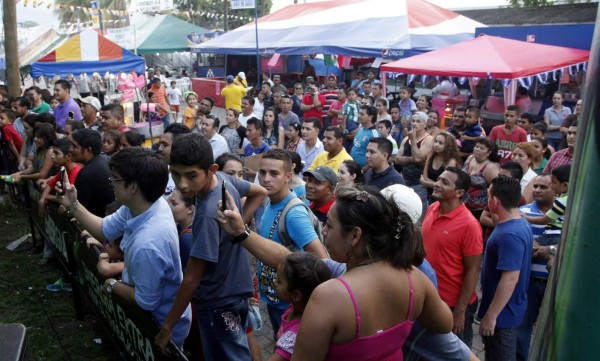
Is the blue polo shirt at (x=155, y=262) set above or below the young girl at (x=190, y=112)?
below

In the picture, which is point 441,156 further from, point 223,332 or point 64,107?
point 64,107

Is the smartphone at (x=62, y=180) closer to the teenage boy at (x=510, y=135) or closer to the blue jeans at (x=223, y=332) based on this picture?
the blue jeans at (x=223, y=332)

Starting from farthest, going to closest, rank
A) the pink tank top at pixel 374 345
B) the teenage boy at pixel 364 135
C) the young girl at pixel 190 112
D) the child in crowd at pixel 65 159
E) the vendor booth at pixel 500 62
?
the young girl at pixel 190 112
the vendor booth at pixel 500 62
the teenage boy at pixel 364 135
the child in crowd at pixel 65 159
the pink tank top at pixel 374 345

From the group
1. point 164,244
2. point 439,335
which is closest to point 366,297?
point 439,335

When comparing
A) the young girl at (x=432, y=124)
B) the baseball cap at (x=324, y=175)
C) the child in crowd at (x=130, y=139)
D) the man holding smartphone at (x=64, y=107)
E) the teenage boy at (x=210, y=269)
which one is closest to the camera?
the teenage boy at (x=210, y=269)

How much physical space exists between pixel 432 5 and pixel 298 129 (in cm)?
1469

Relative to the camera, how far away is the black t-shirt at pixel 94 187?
15.4 ft

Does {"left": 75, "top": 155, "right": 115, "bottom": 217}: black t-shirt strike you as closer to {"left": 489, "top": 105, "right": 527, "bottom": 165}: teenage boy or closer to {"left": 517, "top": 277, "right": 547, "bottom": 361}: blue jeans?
{"left": 517, "top": 277, "right": 547, "bottom": 361}: blue jeans

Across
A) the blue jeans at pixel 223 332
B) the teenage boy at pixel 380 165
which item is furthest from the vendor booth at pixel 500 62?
the blue jeans at pixel 223 332

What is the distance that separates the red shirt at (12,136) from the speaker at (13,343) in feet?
24.1

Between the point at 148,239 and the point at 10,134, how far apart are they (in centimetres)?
664

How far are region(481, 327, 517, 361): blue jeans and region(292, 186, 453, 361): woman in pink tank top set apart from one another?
1.72 m

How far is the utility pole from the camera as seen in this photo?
1106 cm

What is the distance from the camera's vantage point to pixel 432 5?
20000 millimetres
